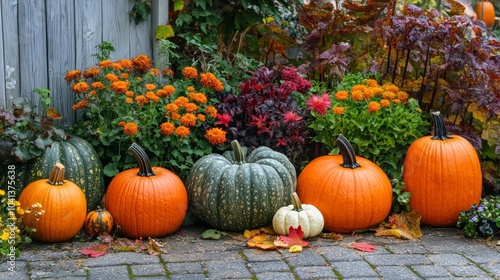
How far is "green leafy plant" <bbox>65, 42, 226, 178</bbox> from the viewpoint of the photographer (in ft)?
14.6

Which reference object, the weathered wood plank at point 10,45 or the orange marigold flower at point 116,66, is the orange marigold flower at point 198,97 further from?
the weathered wood plank at point 10,45

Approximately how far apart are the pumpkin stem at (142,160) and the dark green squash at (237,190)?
0.33 m

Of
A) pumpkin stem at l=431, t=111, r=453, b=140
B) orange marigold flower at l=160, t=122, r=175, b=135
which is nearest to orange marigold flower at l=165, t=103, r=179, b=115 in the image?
orange marigold flower at l=160, t=122, r=175, b=135

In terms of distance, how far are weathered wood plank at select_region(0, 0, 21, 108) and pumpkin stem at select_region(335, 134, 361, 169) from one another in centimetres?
219

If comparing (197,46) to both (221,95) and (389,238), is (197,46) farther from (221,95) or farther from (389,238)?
(389,238)

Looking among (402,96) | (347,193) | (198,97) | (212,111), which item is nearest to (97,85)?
(198,97)

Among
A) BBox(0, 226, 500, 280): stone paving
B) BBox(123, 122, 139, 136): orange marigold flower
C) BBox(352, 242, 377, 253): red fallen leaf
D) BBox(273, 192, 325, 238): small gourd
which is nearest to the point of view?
BBox(0, 226, 500, 280): stone paving

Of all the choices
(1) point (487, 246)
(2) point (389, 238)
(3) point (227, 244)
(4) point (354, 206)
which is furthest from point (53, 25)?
(1) point (487, 246)

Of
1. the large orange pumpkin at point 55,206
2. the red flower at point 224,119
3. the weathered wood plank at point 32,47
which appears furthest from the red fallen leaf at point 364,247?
the weathered wood plank at point 32,47

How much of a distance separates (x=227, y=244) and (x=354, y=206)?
0.88 m

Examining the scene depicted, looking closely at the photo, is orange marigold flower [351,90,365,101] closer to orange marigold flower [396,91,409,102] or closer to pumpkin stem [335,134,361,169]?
orange marigold flower [396,91,409,102]

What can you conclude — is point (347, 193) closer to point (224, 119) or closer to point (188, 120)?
point (224, 119)

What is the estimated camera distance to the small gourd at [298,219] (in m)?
4.22

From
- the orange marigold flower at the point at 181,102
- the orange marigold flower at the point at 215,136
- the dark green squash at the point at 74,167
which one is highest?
the orange marigold flower at the point at 181,102
